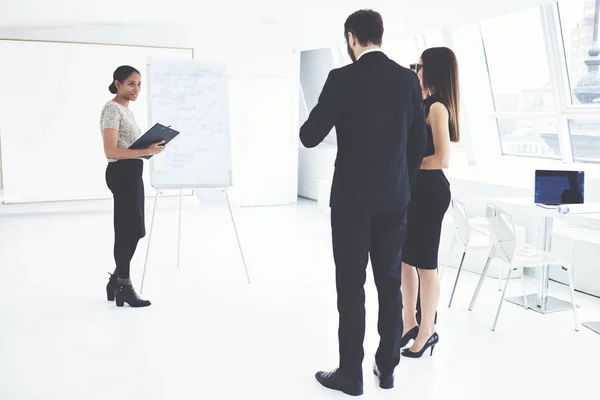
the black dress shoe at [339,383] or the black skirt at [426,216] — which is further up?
the black skirt at [426,216]

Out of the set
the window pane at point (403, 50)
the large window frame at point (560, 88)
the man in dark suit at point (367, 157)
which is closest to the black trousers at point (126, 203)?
the man in dark suit at point (367, 157)

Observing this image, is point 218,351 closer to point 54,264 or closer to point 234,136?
point 54,264

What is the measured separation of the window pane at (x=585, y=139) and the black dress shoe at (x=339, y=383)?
4.17 metres

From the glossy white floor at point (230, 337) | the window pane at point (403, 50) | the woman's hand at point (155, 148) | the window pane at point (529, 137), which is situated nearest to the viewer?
the glossy white floor at point (230, 337)

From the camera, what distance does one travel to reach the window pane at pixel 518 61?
19.6 feet

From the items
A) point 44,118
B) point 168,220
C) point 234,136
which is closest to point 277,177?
point 234,136

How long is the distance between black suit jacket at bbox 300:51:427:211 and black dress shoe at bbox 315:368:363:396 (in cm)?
87

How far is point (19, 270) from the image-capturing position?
508cm

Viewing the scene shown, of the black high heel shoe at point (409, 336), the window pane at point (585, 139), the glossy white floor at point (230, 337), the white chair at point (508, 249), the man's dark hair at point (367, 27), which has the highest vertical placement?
the man's dark hair at point (367, 27)

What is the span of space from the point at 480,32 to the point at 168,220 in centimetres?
454

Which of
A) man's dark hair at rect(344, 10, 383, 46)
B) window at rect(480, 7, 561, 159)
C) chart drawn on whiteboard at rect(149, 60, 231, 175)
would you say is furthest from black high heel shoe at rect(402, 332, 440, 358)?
window at rect(480, 7, 561, 159)

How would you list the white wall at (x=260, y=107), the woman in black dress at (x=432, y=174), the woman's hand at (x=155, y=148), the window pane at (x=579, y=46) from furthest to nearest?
1. the white wall at (x=260, y=107)
2. the window pane at (x=579, y=46)
3. the woman's hand at (x=155, y=148)
4. the woman in black dress at (x=432, y=174)

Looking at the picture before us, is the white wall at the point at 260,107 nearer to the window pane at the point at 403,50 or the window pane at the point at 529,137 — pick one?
the window pane at the point at 403,50

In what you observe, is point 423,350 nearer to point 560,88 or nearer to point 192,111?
point 192,111
